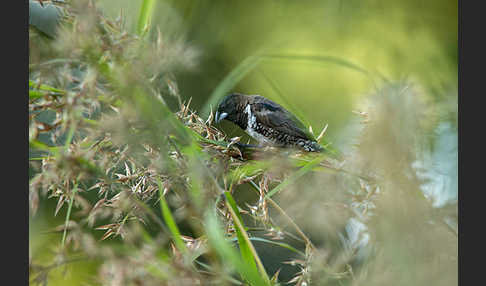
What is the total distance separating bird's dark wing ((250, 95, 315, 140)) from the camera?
140 centimetres

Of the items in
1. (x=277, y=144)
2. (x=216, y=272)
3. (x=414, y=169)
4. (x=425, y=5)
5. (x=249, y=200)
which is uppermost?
(x=425, y=5)

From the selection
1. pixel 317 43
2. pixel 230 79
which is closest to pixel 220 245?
pixel 230 79

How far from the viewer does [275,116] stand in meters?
1.50

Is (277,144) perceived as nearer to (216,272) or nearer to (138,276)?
(216,272)

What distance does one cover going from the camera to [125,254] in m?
0.52

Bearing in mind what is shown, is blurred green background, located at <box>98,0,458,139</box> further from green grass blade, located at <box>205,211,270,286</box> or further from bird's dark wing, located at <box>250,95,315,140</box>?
green grass blade, located at <box>205,211,270,286</box>

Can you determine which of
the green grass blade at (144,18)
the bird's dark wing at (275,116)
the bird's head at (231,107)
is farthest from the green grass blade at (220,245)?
the bird's head at (231,107)

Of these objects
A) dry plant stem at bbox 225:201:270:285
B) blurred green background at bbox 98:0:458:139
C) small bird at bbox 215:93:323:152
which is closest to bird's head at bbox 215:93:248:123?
small bird at bbox 215:93:323:152

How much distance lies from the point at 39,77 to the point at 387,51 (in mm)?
1203

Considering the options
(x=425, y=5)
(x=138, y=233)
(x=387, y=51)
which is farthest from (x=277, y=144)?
(x=138, y=233)

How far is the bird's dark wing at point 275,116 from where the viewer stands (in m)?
1.40

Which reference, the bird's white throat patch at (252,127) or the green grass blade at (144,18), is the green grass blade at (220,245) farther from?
the bird's white throat patch at (252,127)

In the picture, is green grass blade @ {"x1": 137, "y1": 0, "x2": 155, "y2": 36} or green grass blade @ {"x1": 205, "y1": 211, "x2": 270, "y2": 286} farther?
green grass blade @ {"x1": 137, "y1": 0, "x2": 155, "y2": 36}

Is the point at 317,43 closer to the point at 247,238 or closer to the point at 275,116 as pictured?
the point at 275,116
